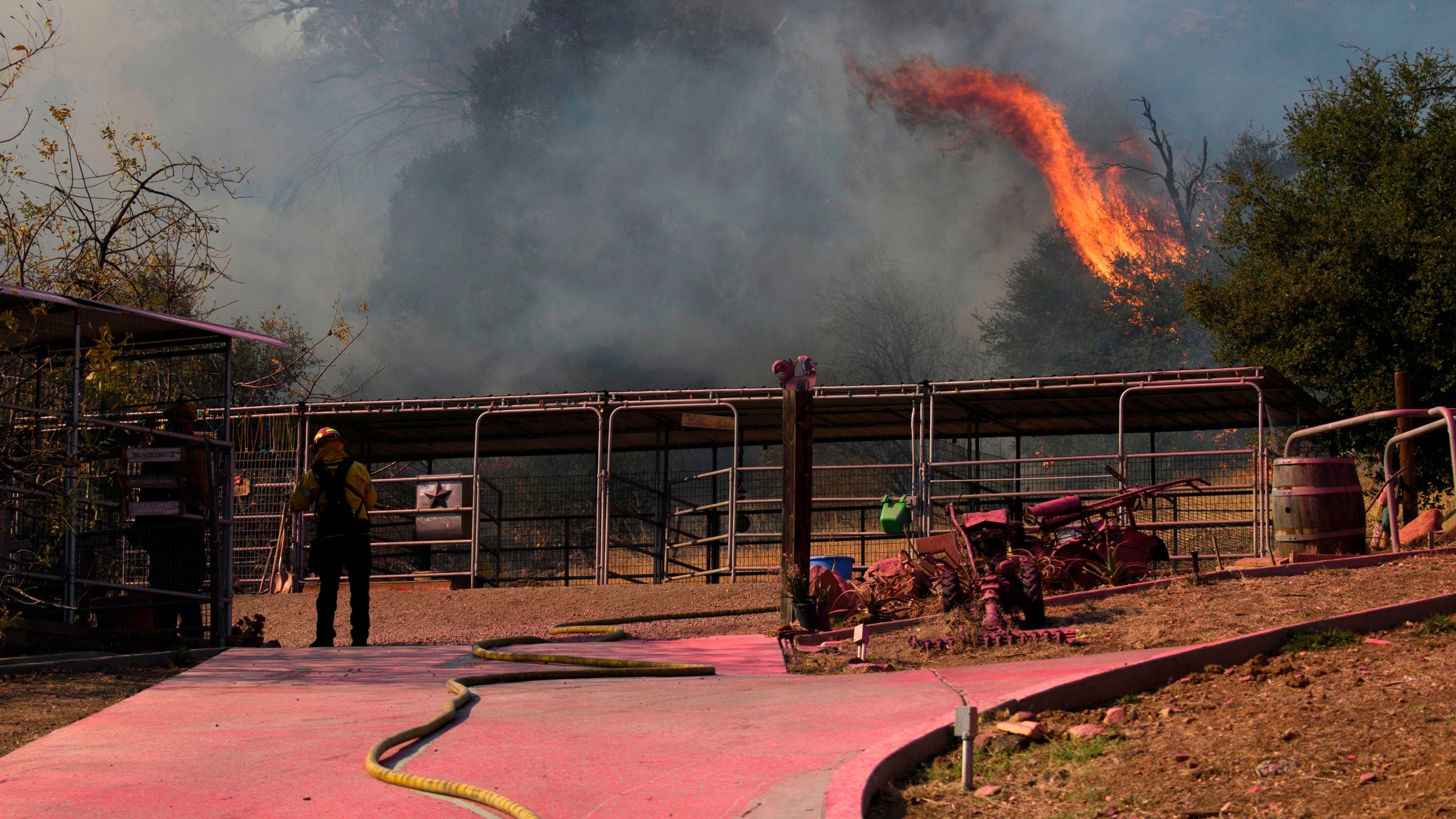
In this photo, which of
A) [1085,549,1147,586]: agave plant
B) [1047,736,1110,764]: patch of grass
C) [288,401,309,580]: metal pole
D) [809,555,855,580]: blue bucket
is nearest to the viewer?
[1047,736,1110,764]: patch of grass

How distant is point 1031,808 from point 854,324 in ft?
208

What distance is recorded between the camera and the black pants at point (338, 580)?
32.0 ft

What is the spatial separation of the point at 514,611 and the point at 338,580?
2906 millimetres

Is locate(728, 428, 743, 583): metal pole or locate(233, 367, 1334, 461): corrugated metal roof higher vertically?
locate(233, 367, 1334, 461): corrugated metal roof

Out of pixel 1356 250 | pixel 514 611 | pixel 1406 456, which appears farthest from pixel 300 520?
pixel 1356 250

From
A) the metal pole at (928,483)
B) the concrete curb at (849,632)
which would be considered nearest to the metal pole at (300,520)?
the metal pole at (928,483)

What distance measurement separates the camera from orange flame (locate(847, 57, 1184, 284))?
72312 mm

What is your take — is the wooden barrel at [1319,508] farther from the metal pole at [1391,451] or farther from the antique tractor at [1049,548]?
the antique tractor at [1049,548]

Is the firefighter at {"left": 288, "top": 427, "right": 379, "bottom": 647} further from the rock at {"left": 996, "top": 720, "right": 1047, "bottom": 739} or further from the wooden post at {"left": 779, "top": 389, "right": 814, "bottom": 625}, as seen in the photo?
the rock at {"left": 996, "top": 720, "right": 1047, "bottom": 739}

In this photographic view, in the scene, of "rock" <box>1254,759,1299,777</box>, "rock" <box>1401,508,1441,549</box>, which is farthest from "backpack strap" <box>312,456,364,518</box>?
"rock" <box>1401,508,1441,549</box>

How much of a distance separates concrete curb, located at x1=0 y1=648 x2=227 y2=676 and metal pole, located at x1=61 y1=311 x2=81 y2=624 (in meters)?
0.93

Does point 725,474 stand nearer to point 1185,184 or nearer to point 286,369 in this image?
point 286,369

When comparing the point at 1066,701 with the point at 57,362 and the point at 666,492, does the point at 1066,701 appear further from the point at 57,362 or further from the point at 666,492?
the point at 666,492

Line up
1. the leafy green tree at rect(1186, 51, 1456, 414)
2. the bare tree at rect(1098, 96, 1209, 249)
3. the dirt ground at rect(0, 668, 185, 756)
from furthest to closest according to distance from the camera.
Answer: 1. the bare tree at rect(1098, 96, 1209, 249)
2. the leafy green tree at rect(1186, 51, 1456, 414)
3. the dirt ground at rect(0, 668, 185, 756)
